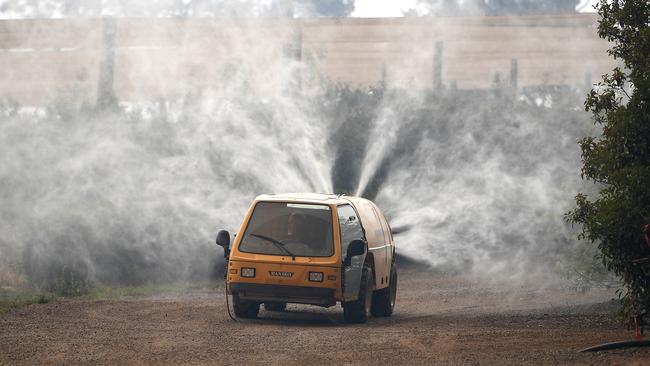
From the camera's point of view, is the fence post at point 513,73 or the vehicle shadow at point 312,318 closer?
the vehicle shadow at point 312,318

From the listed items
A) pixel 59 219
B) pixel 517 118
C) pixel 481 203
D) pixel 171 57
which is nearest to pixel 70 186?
pixel 59 219

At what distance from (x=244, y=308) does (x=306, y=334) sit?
2.41 m

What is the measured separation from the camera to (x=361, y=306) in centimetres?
1574

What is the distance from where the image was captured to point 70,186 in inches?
1089

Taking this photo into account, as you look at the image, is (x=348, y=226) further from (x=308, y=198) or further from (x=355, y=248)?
(x=355, y=248)

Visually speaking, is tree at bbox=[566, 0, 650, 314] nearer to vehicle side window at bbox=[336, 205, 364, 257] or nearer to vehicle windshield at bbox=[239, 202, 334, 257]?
vehicle side window at bbox=[336, 205, 364, 257]

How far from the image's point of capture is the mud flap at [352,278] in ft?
50.1

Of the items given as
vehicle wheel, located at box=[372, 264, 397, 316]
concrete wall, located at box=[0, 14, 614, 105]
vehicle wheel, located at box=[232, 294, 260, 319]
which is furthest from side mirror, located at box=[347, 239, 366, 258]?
concrete wall, located at box=[0, 14, 614, 105]

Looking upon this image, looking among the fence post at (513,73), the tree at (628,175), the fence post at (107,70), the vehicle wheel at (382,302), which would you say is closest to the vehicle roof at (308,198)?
the vehicle wheel at (382,302)

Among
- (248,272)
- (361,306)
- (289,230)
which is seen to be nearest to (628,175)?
(361,306)

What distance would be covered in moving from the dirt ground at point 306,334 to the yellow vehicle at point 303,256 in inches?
15.4

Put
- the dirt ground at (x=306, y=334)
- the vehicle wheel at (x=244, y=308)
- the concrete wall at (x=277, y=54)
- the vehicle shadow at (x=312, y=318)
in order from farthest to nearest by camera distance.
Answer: the concrete wall at (x=277, y=54) < the vehicle wheel at (x=244, y=308) < the vehicle shadow at (x=312, y=318) < the dirt ground at (x=306, y=334)

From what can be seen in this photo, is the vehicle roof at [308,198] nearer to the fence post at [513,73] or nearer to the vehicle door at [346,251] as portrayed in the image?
the vehicle door at [346,251]

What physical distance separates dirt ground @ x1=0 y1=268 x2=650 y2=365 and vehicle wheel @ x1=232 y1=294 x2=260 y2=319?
216mm
